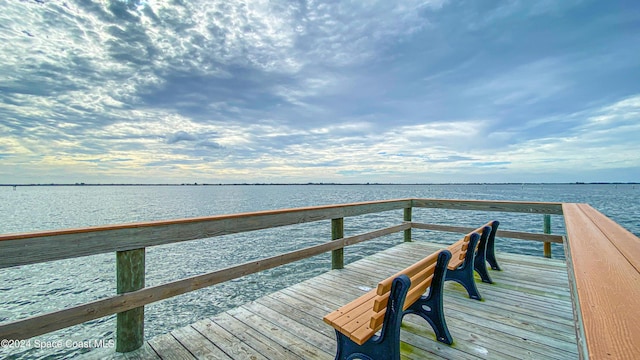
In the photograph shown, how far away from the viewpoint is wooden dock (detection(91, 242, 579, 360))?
7.54 feet

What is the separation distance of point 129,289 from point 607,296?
3.00m

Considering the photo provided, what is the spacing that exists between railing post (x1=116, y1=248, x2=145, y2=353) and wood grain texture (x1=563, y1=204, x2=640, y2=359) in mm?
2773

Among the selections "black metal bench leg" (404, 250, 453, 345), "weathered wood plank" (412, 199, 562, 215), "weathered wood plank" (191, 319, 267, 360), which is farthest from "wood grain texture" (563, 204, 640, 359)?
"weathered wood plank" (412, 199, 562, 215)

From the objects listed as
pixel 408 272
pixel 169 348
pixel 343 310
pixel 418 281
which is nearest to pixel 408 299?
pixel 418 281

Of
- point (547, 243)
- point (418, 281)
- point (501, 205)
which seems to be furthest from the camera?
point (501, 205)

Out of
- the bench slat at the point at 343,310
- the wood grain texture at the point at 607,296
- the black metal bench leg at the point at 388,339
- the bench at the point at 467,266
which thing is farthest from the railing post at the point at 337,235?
the wood grain texture at the point at 607,296

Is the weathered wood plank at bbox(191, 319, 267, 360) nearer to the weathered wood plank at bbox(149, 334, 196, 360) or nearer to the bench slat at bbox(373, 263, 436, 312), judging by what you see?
the weathered wood plank at bbox(149, 334, 196, 360)

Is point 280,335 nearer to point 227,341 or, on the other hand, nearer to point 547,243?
point 227,341

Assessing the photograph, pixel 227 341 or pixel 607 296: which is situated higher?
pixel 607 296

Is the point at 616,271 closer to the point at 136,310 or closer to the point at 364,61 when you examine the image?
the point at 136,310

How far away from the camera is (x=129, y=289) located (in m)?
2.22

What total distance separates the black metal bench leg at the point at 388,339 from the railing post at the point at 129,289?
69.7 inches

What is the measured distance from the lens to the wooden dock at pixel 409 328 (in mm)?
2299

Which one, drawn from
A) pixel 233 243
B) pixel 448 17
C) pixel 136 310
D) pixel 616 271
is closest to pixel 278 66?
pixel 448 17
